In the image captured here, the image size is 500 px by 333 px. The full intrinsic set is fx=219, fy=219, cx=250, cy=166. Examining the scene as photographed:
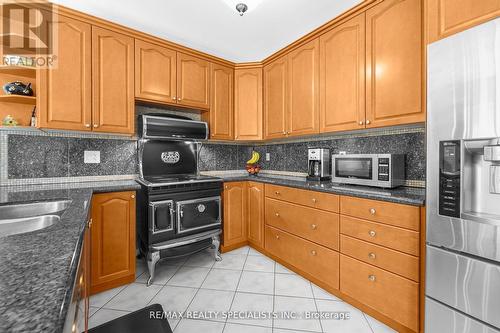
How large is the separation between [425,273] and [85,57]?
297 centimetres

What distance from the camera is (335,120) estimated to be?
6.53ft

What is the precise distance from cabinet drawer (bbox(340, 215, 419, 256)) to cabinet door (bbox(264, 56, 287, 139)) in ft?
4.06

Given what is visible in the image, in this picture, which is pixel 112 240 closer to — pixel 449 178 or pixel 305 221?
pixel 305 221

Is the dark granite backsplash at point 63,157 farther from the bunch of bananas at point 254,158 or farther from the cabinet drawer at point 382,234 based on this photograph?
the cabinet drawer at point 382,234

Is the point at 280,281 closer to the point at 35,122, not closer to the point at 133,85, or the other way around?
the point at 133,85

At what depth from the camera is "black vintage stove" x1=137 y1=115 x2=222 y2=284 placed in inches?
78.7

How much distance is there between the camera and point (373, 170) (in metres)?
1.72

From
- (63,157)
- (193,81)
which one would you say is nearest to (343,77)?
(193,81)

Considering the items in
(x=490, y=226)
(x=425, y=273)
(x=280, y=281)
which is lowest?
(x=280, y=281)

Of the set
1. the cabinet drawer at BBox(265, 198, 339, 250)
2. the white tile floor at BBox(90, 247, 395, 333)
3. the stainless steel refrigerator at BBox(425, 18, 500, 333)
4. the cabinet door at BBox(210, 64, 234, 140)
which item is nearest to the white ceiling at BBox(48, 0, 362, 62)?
the cabinet door at BBox(210, 64, 234, 140)

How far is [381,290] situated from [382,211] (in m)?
0.54

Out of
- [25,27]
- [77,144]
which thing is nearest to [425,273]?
[77,144]

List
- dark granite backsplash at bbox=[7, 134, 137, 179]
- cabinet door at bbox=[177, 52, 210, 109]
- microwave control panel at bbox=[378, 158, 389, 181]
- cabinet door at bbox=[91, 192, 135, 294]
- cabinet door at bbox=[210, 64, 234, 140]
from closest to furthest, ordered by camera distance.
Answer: microwave control panel at bbox=[378, 158, 389, 181] < cabinet door at bbox=[91, 192, 135, 294] < dark granite backsplash at bbox=[7, 134, 137, 179] < cabinet door at bbox=[177, 52, 210, 109] < cabinet door at bbox=[210, 64, 234, 140]

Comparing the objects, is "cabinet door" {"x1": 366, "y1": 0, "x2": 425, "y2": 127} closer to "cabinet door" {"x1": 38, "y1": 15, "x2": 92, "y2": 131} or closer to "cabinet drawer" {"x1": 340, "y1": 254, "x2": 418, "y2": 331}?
"cabinet drawer" {"x1": 340, "y1": 254, "x2": 418, "y2": 331}
